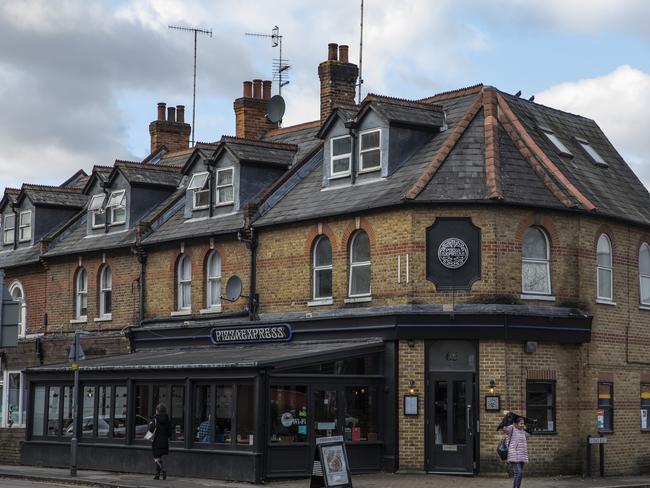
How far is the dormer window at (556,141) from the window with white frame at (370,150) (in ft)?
15.8

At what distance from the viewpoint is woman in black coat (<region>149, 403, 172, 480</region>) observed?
92.6 feet

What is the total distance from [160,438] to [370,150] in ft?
30.8

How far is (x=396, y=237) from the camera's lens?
2927 centimetres

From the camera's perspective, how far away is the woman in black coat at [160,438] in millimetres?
28234

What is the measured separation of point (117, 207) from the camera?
39781mm

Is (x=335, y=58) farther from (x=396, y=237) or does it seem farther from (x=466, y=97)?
(x=396, y=237)

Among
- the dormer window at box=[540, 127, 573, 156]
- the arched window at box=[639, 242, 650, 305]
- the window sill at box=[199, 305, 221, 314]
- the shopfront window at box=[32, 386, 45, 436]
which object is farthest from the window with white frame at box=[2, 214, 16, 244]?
the arched window at box=[639, 242, 650, 305]

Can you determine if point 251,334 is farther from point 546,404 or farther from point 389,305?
point 546,404

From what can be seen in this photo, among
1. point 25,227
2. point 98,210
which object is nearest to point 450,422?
point 98,210

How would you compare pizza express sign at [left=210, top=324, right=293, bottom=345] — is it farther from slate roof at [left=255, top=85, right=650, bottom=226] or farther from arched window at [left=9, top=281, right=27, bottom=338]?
arched window at [left=9, top=281, right=27, bottom=338]

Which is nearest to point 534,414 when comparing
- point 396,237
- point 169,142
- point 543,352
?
point 543,352

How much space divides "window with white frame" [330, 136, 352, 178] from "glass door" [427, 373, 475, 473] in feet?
21.9

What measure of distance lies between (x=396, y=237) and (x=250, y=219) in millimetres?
5550

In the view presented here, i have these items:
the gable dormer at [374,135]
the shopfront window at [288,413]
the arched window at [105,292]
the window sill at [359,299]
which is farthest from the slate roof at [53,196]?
the shopfront window at [288,413]
